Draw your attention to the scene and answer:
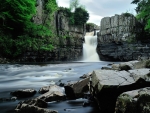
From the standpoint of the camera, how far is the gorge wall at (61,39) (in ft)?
84.8

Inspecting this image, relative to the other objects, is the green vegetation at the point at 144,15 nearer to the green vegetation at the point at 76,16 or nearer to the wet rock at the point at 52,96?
the green vegetation at the point at 76,16

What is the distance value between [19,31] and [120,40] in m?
18.4

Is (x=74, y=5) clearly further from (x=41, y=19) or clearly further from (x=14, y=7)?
(x=14, y=7)

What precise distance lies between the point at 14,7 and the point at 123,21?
2074cm

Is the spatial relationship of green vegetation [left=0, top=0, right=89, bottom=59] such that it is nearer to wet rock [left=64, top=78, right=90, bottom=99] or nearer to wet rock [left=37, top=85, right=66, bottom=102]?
wet rock [left=64, top=78, right=90, bottom=99]

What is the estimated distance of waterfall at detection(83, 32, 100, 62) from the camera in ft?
110

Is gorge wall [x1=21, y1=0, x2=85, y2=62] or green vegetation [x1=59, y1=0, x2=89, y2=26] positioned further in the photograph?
green vegetation [x1=59, y1=0, x2=89, y2=26]

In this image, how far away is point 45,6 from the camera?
33781mm

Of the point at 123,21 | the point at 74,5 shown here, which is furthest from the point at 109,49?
the point at 74,5

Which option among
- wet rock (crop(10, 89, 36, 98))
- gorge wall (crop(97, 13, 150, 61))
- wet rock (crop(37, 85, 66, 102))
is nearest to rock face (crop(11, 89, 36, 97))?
wet rock (crop(10, 89, 36, 98))

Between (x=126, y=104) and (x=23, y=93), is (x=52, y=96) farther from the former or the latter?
(x=126, y=104)

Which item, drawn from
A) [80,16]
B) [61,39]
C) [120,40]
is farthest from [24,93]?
[80,16]

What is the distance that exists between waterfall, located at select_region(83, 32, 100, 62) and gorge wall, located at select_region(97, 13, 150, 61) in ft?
3.21

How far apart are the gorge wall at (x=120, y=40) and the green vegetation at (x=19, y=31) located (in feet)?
39.3
